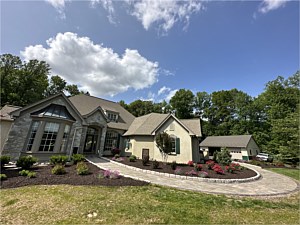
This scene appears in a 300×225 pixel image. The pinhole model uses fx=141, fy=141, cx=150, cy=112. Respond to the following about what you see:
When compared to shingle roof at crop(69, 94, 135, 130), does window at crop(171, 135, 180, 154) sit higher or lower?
lower

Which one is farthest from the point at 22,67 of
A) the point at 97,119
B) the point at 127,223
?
the point at 127,223

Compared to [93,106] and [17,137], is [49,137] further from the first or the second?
[93,106]

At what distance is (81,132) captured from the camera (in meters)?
15.8

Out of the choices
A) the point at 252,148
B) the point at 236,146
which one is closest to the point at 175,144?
the point at 236,146

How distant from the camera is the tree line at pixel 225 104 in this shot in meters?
27.1

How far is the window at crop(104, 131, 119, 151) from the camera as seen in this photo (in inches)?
802

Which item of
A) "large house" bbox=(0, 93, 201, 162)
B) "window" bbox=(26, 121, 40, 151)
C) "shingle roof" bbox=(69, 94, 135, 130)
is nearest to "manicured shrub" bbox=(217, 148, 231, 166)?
"large house" bbox=(0, 93, 201, 162)

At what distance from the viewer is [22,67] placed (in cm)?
2984

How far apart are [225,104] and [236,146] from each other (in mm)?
20003

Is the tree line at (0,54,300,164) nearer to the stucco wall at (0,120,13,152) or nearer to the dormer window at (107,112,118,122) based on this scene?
the stucco wall at (0,120,13,152)

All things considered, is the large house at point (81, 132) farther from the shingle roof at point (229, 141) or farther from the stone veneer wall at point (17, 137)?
the shingle roof at point (229, 141)

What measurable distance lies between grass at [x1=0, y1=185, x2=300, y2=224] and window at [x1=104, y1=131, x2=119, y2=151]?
13.3 meters

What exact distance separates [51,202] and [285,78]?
50.4m

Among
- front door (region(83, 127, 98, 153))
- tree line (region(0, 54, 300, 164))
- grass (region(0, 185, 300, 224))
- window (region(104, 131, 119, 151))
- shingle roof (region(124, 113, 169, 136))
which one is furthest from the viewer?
tree line (region(0, 54, 300, 164))
